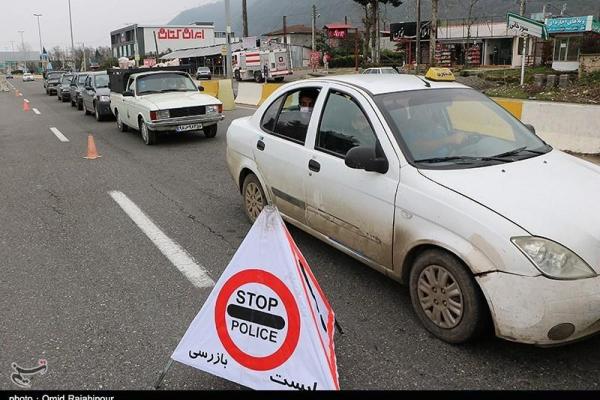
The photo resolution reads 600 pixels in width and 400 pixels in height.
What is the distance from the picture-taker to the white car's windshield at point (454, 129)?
13.2 feet

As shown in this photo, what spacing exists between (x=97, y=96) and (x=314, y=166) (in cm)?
1556

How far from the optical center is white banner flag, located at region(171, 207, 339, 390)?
112 inches

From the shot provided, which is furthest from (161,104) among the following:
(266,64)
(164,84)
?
(266,64)

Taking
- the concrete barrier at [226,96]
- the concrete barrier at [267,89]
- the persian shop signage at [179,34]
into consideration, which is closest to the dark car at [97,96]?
the concrete barrier at [226,96]

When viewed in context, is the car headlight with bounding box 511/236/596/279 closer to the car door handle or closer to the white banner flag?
the white banner flag

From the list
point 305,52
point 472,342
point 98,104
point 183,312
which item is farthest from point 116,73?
point 305,52

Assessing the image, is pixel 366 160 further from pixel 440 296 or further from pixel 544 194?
pixel 544 194

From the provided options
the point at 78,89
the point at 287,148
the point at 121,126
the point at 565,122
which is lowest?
the point at 121,126

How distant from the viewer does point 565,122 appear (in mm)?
9555

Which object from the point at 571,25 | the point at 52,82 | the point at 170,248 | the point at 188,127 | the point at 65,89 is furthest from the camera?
the point at 52,82

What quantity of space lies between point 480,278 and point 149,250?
343 centimetres

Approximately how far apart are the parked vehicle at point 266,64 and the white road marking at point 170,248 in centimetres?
4042

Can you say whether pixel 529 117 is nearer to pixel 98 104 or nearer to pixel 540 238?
pixel 540 238

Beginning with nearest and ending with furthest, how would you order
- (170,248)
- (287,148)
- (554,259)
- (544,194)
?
(554,259)
(544,194)
(287,148)
(170,248)
